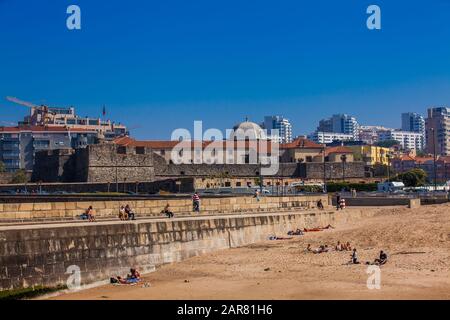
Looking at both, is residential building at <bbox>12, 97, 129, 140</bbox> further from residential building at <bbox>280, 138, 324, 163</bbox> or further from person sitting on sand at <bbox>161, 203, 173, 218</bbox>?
person sitting on sand at <bbox>161, 203, 173, 218</bbox>

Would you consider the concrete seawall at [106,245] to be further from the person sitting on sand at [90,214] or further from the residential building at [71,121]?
the residential building at [71,121]

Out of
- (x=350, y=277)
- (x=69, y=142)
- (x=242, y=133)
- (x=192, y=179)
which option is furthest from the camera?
(x=69, y=142)

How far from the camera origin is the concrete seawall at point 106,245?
2027 centimetres

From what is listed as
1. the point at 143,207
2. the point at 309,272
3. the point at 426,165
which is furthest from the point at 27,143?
the point at 309,272

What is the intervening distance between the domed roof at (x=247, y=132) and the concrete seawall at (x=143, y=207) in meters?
70.7

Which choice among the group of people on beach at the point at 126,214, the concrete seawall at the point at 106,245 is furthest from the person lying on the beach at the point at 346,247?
the group of people on beach at the point at 126,214

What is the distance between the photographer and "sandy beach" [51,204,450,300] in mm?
21234

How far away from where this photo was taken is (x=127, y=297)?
2105 cm

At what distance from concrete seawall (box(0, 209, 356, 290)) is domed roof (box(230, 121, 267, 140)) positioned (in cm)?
8628

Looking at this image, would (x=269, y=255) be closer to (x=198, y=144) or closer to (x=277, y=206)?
(x=277, y=206)

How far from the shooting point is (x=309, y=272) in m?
25.1

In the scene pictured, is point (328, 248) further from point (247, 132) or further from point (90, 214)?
point (247, 132)

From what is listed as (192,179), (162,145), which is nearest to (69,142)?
(162,145)

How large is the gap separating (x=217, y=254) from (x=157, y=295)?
8.58 m
